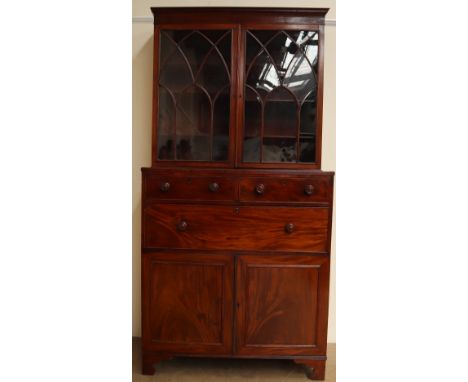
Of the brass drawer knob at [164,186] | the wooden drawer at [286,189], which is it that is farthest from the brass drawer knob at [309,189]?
the brass drawer knob at [164,186]

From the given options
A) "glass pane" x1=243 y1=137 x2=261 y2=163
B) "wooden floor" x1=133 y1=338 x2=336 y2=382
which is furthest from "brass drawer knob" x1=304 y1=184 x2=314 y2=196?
"wooden floor" x1=133 y1=338 x2=336 y2=382

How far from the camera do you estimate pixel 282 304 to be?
5.31 feet

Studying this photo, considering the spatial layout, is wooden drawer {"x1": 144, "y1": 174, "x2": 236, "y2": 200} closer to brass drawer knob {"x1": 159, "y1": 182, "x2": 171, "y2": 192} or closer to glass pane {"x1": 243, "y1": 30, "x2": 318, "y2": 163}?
brass drawer knob {"x1": 159, "y1": 182, "x2": 171, "y2": 192}

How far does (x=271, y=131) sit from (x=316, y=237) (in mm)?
564

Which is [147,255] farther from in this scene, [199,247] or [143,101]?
[143,101]

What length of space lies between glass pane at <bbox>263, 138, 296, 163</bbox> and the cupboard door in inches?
18.9

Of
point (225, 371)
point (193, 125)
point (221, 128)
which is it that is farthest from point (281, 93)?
point (225, 371)

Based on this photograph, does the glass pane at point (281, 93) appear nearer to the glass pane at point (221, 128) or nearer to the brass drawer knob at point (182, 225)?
the glass pane at point (221, 128)

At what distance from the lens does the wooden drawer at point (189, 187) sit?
5.22 feet

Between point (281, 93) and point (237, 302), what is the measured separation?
3.40 feet

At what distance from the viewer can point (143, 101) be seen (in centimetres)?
195

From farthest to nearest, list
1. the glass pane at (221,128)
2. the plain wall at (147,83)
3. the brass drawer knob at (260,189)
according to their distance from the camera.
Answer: the plain wall at (147,83) < the glass pane at (221,128) < the brass drawer knob at (260,189)

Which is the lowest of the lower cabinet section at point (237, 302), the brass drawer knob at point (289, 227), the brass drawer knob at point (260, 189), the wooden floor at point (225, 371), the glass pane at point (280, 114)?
the wooden floor at point (225, 371)

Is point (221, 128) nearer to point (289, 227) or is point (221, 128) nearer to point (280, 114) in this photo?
point (280, 114)
